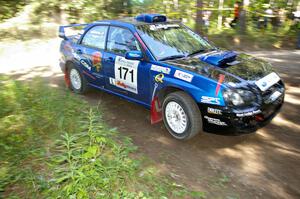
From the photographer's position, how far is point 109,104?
6.39 m

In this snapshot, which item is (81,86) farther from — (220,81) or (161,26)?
(220,81)

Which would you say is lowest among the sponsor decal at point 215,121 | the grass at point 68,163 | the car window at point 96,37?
the grass at point 68,163

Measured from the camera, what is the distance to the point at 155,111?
512cm

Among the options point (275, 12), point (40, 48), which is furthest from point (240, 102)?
point (275, 12)

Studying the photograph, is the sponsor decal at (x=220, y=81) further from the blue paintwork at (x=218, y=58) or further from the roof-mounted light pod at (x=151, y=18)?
the roof-mounted light pod at (x=151, y=18)

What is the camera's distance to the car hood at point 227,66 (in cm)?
439

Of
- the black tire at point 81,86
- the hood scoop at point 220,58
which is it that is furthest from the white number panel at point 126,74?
the black tire at point 81,86

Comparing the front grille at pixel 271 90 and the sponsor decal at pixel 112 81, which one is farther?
the sponsor decal at pixel 112 81

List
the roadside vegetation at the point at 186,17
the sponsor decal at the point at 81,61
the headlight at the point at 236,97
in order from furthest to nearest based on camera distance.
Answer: the roadside vegetation at the point at 186,17
the sponsor decal at the point at 81,61
the headlight at the point at 236,97

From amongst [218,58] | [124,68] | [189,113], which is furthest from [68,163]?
[218,58]

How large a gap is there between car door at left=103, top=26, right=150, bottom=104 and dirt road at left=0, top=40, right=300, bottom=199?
0.56 m

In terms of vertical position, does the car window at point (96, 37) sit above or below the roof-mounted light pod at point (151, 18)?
below

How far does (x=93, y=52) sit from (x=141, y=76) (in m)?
1.48

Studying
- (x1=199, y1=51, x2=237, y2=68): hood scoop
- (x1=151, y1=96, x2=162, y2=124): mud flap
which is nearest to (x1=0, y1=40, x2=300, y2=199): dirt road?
(x1=151, y1=96, x2=162, y2=124): mud flap
